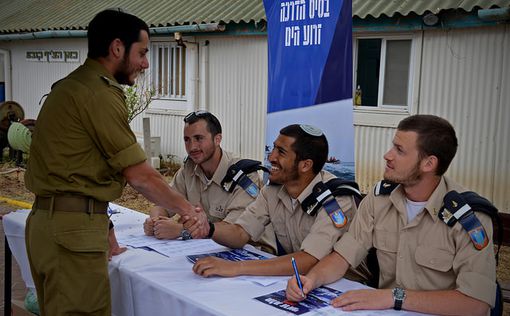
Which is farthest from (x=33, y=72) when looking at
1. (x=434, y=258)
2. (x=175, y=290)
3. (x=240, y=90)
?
(x=434, y=258)

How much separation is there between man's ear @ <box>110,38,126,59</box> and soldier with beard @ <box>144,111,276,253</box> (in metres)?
1.18

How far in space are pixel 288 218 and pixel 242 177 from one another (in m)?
0.54

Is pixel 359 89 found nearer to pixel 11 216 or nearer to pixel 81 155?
pixel 11 216

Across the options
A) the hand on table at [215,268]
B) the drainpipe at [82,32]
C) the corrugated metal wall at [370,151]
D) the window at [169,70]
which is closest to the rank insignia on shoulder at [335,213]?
the hand on table at [215,268]

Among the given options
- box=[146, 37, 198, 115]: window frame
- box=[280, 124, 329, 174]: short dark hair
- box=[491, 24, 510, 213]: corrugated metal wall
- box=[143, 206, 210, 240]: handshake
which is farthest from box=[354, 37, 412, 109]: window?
box=[143, 206, 210, 240]: handshake

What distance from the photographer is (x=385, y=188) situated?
237 cm

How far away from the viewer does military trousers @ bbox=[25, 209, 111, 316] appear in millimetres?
2066

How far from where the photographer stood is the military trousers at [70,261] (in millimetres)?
2066

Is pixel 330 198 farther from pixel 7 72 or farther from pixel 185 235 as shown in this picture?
pixel 7 72

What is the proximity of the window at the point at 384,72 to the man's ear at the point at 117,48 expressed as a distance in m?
5.04

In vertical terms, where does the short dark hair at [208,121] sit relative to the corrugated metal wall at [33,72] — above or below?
below

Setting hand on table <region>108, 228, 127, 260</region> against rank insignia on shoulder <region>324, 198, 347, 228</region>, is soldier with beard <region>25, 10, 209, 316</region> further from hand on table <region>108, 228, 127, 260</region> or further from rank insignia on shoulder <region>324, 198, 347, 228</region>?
rank insignia on shoulder <region>324, 198, 347, 228</region>

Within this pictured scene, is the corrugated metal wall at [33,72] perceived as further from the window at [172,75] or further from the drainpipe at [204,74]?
the drainpipe at [204,74]

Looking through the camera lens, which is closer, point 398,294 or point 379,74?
point 398,294
